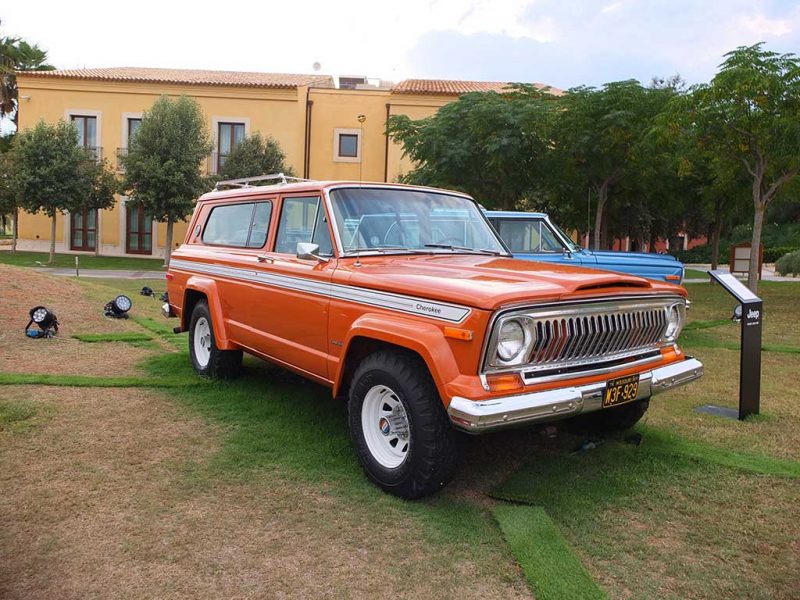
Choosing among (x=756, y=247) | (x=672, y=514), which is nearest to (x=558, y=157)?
(x=756, y=247)

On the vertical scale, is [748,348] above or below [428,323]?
below

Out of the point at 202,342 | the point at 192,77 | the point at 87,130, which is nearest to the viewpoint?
the point at 202,342

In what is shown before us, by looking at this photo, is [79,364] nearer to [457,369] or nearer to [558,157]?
[457,369]

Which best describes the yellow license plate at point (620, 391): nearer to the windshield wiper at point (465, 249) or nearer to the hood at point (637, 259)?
the windshield wiper at point (465, 249)

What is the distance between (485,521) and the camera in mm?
3625

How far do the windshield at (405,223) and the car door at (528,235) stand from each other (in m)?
4.01

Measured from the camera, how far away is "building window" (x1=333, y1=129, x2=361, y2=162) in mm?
31328

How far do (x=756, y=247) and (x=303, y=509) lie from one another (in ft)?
45.8

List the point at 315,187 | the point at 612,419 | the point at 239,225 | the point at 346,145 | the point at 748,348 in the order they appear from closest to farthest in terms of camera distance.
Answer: the point at 315,187 → the point at 612,419 → the point at 748,348 → the point at 239,225 → the point at 346,145

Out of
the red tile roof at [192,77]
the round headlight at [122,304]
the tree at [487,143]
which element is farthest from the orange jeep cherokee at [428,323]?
the red tile roof at [192,77]

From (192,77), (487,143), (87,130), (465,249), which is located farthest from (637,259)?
(87,130)

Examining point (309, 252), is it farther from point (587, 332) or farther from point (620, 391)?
point (620, 391)

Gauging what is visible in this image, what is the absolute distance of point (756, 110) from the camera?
Answer: 12.8 meters

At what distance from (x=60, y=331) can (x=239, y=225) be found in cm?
420
